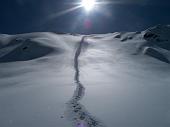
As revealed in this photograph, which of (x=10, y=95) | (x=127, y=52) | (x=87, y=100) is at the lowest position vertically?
(x=87, y=100)

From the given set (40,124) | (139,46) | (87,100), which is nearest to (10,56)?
(139,46)

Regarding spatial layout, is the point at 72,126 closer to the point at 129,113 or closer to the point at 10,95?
the point at 129,113

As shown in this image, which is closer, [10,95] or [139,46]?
[10,95]

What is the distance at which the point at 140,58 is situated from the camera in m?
43.9

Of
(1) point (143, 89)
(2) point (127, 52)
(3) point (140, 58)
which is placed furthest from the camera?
(2) point (127, 52)

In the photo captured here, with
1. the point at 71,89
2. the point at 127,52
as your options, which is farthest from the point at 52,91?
the point at 127,52

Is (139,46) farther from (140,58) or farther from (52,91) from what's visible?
(52,91)

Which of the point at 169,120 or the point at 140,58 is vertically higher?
the point at 140,58

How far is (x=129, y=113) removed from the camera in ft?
41.0

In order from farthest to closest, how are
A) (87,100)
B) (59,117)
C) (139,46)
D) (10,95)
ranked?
(139,46)
(10,95)
(87,100)
(59,117)

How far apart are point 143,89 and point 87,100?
17.8ft

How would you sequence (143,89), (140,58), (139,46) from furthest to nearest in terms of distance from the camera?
1. (139,46)
2. (140,58)
3. (143,89)

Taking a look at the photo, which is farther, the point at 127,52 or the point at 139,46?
the point at 139,46

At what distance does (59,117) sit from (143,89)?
8478 mm
